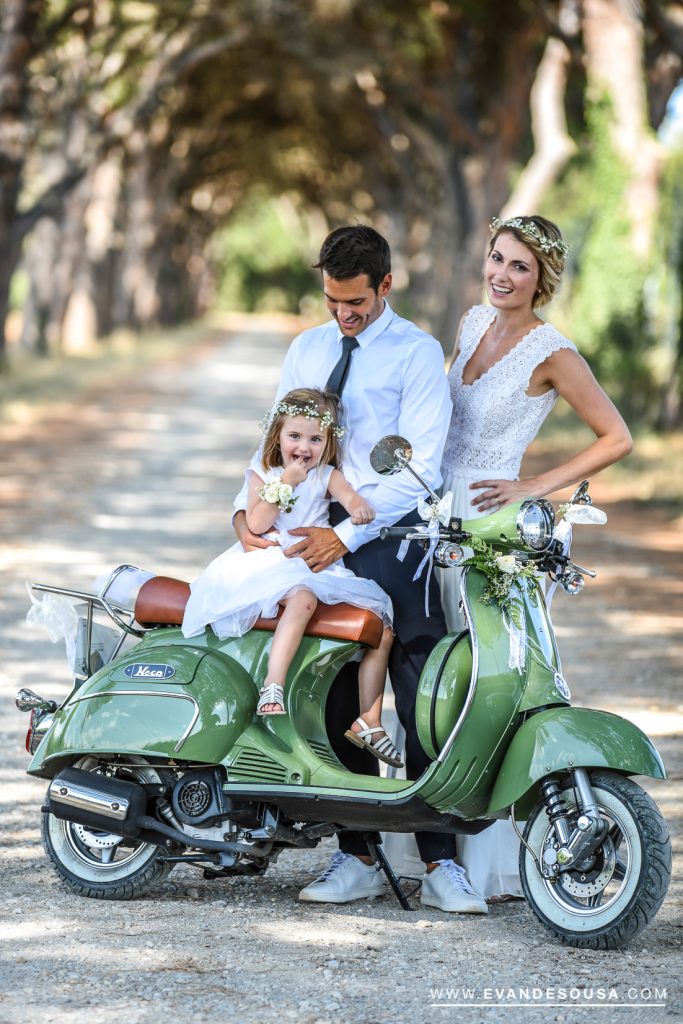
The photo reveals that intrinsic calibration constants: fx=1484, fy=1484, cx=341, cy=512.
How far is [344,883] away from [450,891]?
325mm

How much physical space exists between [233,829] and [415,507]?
1108 millimetres

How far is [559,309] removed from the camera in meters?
27.6

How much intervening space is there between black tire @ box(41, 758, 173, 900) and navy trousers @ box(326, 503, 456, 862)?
59 centimetres

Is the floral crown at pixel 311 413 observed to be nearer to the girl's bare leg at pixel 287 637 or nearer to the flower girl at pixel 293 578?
the flower girl at pixel 293 578

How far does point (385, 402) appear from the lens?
4559mm

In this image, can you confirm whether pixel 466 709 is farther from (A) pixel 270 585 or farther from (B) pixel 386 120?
(B) pixel 386 120

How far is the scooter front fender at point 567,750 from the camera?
13.1 ft

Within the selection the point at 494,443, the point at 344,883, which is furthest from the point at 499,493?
the point at 344,883

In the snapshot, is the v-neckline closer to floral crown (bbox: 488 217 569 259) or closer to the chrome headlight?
floral crown (bbox: 488 217 569 259)

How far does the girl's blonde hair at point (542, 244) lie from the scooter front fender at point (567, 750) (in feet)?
4.46

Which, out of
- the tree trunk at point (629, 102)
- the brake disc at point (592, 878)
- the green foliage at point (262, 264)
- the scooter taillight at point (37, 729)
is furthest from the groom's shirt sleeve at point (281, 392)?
the green foliage at point (262, 264)

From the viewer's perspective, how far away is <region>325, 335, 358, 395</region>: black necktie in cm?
458

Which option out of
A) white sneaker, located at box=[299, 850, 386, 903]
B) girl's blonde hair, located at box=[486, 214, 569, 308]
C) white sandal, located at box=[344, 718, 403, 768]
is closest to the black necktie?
girl's blonde hair, located at box=[486, 214, 569, 308]

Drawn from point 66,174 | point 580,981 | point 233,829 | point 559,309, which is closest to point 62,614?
point 233,829
